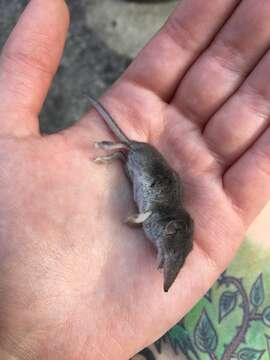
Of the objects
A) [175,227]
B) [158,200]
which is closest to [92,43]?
[158,200]

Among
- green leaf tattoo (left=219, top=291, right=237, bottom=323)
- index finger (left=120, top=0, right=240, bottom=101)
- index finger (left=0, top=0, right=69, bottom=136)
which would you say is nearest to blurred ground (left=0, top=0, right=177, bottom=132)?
index finger (left=120, top=0, right=240, bottom=101)

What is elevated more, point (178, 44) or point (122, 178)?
point (178, 44)

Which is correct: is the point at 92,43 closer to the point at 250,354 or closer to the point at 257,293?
the point at 257,293

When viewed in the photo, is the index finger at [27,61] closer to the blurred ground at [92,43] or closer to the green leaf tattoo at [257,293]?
the green leaf tattoo at [257,293]

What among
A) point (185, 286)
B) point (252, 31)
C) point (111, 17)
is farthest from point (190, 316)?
point (111, 17)

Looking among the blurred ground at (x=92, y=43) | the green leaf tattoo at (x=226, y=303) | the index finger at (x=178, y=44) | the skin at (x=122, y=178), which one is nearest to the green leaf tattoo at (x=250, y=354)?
the green leaf tattoo at (x=226, y=303)

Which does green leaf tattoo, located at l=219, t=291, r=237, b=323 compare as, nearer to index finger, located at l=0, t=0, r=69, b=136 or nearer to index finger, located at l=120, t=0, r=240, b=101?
index finger, located at l=120, t=0, r=240, b=101
